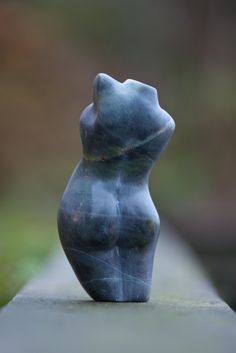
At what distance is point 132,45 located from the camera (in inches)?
406

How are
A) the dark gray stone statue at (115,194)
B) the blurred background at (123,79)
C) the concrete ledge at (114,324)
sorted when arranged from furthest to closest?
the blurred background at (123,79) → the dark gray stone statue at (115,194) → the concrete ledge at (114,324)

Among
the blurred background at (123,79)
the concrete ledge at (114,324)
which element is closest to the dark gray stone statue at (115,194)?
the concrete ledge at (114,324)

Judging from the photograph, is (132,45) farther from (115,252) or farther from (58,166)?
(115,252)

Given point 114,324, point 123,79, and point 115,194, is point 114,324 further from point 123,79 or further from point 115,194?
point 123,79

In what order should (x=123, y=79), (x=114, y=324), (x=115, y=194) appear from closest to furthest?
(x=114, y=324), (x=115, y=194), (x=123, y=79)

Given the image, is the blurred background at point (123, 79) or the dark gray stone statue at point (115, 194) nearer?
the dark gray stone statue at point (115, 194)

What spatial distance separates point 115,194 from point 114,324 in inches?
17.9

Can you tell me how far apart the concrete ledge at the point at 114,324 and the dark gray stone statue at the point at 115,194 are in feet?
0.33

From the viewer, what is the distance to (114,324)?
227cm

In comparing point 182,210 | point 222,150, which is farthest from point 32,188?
point 222,150

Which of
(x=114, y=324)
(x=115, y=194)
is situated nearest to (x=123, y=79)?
(x=115, y=194)

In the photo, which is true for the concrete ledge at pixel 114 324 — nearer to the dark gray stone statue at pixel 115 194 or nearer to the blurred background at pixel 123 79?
the dark gray stone statue at pixel 115 194

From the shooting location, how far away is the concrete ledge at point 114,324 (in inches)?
80.3

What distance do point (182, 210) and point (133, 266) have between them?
6.57 m
